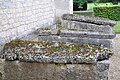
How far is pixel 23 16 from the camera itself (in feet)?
16.9

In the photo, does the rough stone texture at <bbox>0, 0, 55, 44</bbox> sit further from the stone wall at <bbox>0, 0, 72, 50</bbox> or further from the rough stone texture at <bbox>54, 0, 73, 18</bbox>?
the rough stone texture at <bbox>54, 0, 73, 18</bbox>

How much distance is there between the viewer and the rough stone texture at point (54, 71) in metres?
2.75

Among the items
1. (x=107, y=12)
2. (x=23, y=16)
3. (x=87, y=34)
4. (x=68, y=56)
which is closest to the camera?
(x=68, y=56)

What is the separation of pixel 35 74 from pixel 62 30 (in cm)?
198

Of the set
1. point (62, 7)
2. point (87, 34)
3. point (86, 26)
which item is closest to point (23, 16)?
point (87, 34)

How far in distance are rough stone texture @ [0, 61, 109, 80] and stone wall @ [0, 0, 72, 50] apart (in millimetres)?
1030

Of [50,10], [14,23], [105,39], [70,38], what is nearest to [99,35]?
[105,39]

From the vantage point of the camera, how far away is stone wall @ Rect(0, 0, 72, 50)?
407 cm

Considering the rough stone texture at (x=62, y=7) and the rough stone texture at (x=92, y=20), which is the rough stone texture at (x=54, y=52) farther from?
the rough stone texture at (x=62, y=7)

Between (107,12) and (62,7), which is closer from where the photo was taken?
(62,7)

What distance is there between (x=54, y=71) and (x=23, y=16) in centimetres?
252

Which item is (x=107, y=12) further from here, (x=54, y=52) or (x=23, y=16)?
(x=54, y=52)

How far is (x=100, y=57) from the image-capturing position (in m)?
2.78

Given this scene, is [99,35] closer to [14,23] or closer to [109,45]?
[109,45]
